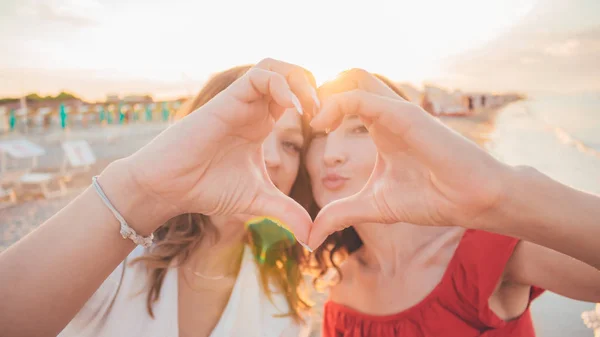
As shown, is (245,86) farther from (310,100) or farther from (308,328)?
(308,328)

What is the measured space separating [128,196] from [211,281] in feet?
4.21

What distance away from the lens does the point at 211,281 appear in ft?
8.11

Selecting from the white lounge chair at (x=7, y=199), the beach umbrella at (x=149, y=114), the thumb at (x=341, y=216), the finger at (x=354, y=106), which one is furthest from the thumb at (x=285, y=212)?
the beach umbrella at (x=149, y=114)

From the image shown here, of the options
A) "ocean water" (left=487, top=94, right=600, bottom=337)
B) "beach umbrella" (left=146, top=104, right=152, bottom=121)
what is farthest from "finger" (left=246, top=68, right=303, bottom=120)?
"beach umbrella" (left=146, top=104, right=152, bottom=121)

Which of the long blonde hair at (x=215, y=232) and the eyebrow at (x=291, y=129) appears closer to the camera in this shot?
the long blonde hair at (x=215, y=232)

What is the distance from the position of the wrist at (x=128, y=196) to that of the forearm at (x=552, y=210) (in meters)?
1.25

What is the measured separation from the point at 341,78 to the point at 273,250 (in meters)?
1.79

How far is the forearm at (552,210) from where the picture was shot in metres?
1.22

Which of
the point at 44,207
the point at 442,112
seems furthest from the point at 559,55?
the point at 44,207

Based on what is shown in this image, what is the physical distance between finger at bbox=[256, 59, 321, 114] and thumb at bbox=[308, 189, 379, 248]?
15.5 inches

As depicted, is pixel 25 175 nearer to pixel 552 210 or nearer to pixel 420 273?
pixel 420 273

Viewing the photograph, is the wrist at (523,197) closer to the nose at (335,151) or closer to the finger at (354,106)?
the finger at (354,106)

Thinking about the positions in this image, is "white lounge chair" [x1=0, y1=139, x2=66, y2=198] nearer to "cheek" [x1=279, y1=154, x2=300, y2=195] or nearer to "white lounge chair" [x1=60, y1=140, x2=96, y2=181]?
"white lounge chair" [x1=60, y1=140, x2=96, y2=181]

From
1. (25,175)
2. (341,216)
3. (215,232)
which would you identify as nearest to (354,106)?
(341,216)
